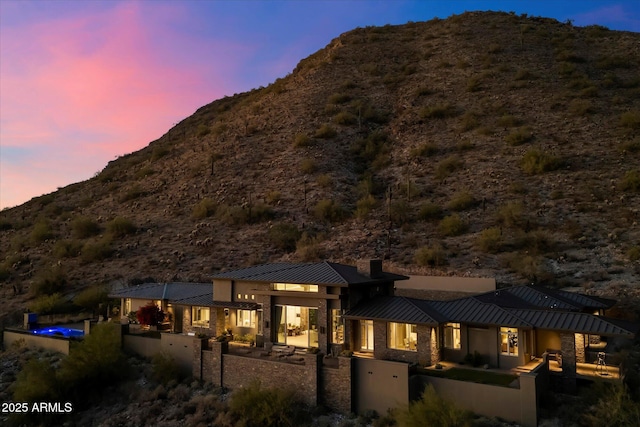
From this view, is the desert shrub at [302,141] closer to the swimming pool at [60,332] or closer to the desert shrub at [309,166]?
the desert shrub at [309,166]

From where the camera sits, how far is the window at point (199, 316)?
30234 millimetres

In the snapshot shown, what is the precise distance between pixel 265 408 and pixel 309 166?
3818cm

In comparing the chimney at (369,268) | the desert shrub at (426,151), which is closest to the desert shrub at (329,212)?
the desert shrub at (426,151)

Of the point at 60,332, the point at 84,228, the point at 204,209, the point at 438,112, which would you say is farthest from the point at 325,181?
the point at 60,332

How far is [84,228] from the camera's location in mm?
53906

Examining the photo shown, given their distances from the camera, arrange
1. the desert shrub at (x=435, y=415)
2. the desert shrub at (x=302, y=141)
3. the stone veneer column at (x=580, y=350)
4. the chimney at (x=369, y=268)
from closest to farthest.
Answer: the desert shrub at (x=435, y=415), the stone veneer column at (x=580, y=350), the chimney at (x=369, y=268), the desert shrub at (x=302, y=141)

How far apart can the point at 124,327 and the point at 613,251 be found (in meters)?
32.6

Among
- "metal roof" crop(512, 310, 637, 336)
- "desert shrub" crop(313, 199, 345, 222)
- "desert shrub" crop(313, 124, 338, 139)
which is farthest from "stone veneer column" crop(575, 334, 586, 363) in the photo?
"desert shrub" crop(313, 124, 338, 139)

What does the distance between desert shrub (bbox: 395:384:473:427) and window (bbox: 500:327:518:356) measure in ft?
18.2

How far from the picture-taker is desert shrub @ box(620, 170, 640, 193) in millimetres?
42844

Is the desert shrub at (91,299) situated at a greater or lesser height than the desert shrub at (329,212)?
lesser

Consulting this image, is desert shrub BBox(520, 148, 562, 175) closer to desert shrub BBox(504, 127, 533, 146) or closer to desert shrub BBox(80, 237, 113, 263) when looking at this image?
desert shrub BBox(504, 127, 533, 146)

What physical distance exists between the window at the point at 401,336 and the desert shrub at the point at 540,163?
3151 centimetres

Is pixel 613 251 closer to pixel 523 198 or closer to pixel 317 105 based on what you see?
pixel 523 198
